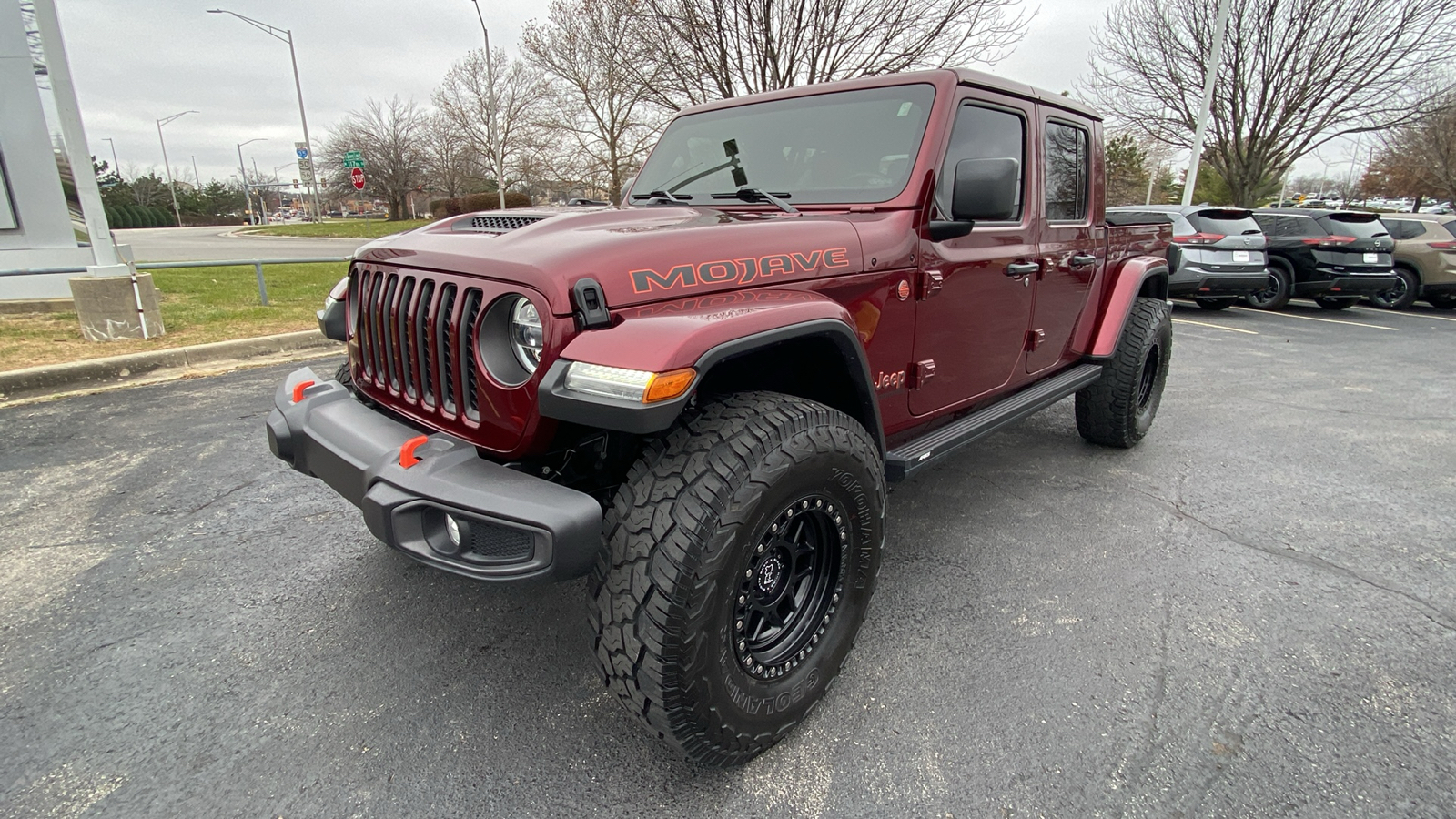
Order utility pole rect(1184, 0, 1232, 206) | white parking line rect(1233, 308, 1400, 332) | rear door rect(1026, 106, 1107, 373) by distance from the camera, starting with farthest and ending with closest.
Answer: utility pole rect(1184, 0, 1232, 206)
white parking line rect(1233, 308, 1400, 332)
rear door rect(1026, 106, 1107, 373)

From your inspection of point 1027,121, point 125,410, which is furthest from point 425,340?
point 125,410

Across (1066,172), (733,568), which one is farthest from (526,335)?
(1066,172)

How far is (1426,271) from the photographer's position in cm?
1206

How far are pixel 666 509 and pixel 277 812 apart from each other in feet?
4.00

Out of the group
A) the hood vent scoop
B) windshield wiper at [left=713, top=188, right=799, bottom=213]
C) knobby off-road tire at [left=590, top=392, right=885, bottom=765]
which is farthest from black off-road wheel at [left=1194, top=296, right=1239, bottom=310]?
the hood vent scoop

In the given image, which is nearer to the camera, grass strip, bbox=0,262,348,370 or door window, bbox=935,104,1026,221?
door window, bbox=935,104,1026,221

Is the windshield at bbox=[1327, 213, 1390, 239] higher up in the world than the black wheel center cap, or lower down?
higher up

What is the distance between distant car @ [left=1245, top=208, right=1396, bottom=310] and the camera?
11.1 m

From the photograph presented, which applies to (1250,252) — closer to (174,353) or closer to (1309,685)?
(1309,685)

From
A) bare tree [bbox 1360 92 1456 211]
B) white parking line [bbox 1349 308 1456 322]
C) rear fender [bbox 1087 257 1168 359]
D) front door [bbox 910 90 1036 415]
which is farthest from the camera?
bare tree [bbox 1360 92 1456 211]

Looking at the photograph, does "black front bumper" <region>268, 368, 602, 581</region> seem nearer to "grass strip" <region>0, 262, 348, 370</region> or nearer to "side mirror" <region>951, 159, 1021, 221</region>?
"side mirror" <region>951, 159, 1021, 221</region>

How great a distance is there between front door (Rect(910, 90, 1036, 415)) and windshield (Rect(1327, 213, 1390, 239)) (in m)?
11.7

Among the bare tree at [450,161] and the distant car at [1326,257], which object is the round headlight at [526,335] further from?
A: the bare tree at [450,161]

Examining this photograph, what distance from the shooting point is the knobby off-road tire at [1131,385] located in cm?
409
